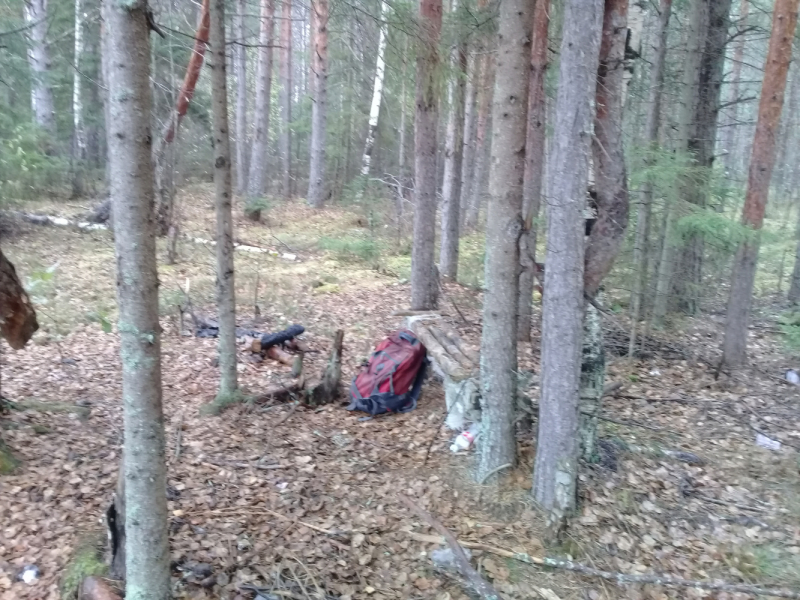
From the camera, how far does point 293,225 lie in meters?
17.0

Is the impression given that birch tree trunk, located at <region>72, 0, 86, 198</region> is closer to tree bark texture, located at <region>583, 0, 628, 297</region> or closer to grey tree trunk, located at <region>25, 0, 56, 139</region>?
grey tree trunk, located at <region>25, 0, 56, 139</region>

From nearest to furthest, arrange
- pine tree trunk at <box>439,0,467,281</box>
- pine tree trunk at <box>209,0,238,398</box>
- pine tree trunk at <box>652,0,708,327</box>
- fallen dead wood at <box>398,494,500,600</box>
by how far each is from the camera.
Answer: fallen dead wood at <box>398,494,500,600</box>
pine tree trunk at <box>209,0,238,398</box>
pine tree trunk at <box>652,0,708,327</box>
pine tree trunk at <box>439,0,467,281</box>

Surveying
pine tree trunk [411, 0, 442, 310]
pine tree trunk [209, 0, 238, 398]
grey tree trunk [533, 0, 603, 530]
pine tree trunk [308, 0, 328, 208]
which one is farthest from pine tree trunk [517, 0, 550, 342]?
pine tree trunk [308, 0, 328, 208]

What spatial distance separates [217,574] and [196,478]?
1.17 meters

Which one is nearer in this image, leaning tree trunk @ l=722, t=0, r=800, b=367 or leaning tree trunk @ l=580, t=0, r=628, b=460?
leaning tree trunk @ l=580, t=0, r=628, b=460

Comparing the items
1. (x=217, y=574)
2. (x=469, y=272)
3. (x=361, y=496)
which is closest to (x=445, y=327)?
(x=361, y=496)

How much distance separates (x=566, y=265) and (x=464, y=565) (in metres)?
2.11

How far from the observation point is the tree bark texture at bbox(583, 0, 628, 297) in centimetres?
421

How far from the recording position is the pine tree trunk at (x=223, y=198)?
5184 millimetres

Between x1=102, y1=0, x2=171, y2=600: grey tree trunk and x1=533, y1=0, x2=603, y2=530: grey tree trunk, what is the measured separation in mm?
2545

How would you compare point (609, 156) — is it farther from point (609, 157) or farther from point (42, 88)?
point (42, 88)

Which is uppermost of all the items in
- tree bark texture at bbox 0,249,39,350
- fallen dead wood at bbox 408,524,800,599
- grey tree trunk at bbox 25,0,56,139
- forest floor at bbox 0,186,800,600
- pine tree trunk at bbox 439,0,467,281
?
grey tree trunk at bbox 25,0,56,139

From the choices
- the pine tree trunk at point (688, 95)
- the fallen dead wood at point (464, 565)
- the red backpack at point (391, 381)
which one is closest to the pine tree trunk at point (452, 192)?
the pine tree trunk at point (688, 95)

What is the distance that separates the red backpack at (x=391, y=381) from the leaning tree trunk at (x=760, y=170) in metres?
4.06
